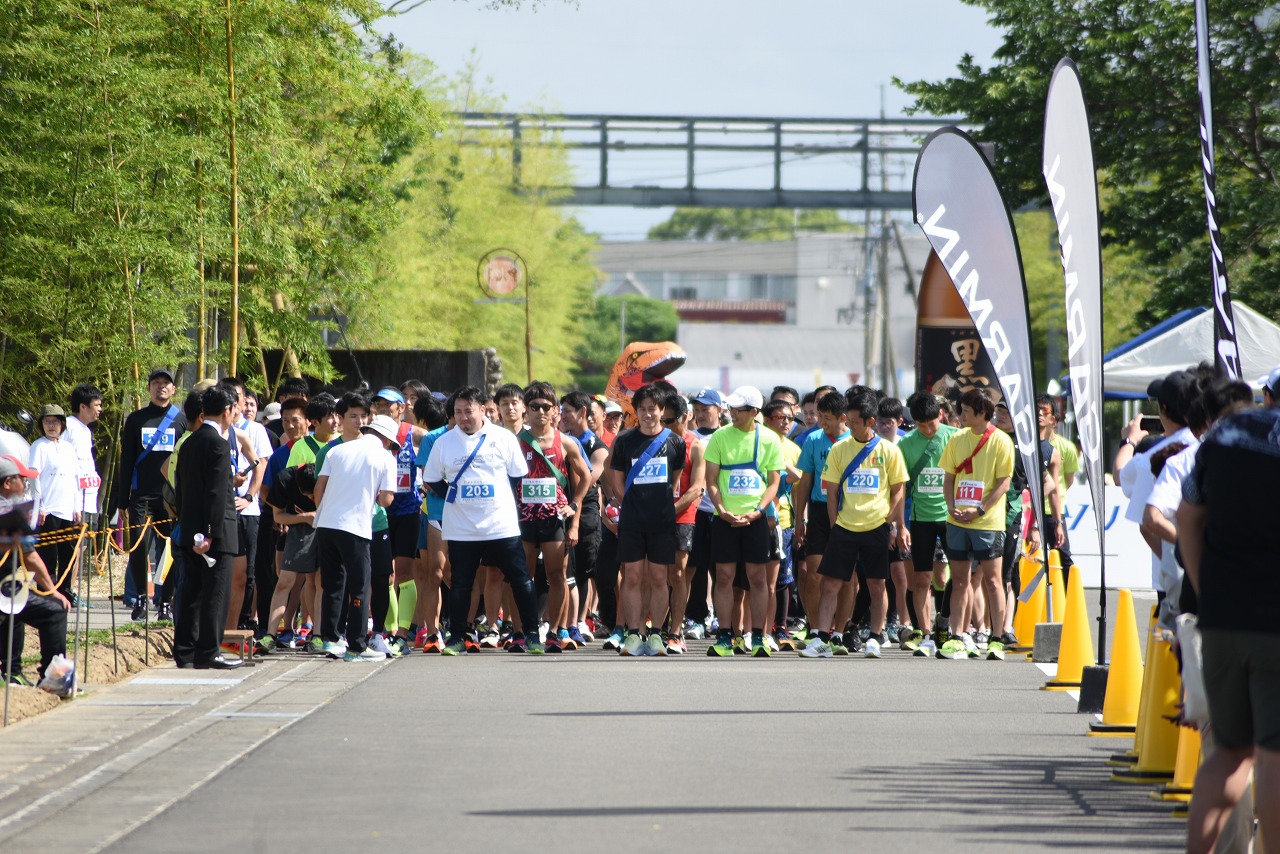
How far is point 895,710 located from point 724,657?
10.1ft

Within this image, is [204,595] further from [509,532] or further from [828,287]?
[828,287]

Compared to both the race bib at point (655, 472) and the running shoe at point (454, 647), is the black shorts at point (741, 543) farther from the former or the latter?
the running shoe at point (454, 647)

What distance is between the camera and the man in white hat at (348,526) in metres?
11.9

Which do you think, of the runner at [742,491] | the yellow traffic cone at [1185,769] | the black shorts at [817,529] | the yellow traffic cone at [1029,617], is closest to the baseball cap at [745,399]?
the runner at [742,491]

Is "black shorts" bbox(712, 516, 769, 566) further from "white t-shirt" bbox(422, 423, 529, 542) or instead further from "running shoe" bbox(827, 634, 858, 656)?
"white t-shirt" bbox(422, 423, 529, 542)

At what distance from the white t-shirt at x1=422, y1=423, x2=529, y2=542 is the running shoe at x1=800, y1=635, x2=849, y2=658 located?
7.82 ft

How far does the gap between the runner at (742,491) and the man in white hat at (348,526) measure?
2.45 meters

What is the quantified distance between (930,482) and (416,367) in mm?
14158

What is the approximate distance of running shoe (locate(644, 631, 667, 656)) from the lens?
12.9 metres

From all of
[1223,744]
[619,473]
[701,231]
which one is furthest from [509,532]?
[701,231]

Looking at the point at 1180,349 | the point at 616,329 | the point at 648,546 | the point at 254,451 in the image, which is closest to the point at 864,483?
the point at 648,546

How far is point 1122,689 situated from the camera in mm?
9141

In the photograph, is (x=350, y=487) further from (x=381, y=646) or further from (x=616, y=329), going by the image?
(x=616, y=329)

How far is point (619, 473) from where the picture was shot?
12867 millimetres
